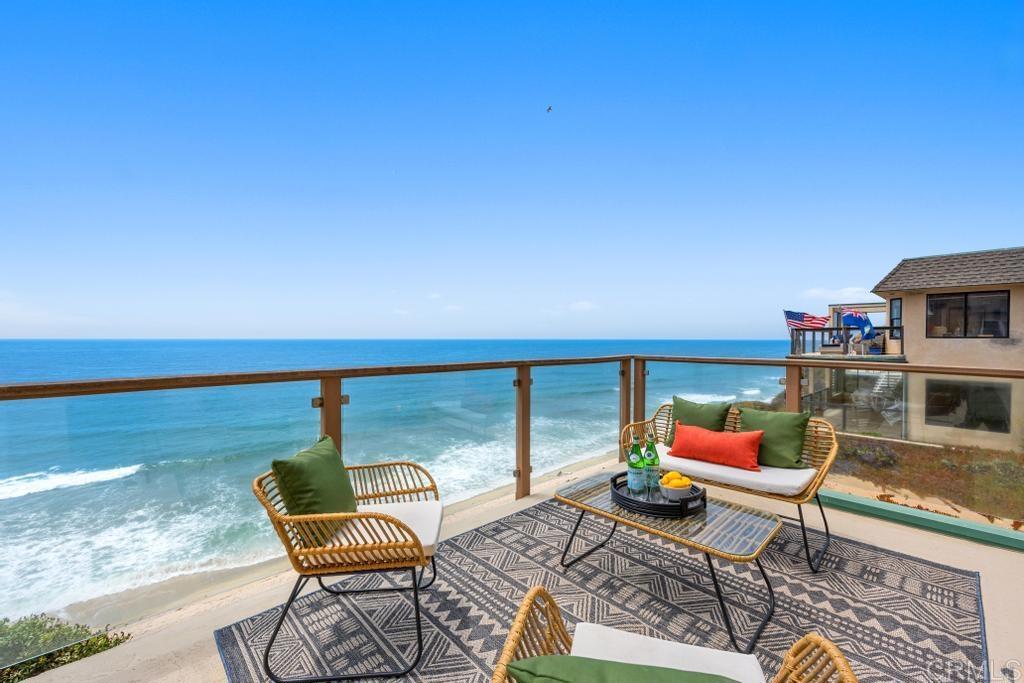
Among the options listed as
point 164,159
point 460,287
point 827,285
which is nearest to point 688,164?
point 164,159

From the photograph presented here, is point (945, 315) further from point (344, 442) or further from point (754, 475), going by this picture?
point (344, 442)

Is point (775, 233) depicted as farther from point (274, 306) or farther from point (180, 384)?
point (274, 306)

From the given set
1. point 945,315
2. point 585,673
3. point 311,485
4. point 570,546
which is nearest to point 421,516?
point 311,485

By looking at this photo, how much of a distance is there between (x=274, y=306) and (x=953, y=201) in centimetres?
2863

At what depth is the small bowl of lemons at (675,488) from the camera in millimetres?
2104

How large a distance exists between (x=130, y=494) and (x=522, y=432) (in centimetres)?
230

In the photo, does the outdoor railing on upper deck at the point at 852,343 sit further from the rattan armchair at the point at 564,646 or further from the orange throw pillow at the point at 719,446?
the rattan armchair at the point at 564,646

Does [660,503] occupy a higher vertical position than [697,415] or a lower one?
lower

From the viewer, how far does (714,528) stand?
196cm

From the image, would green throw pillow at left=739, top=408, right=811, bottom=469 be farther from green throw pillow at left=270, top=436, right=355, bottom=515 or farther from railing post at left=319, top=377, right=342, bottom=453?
railing post at left=319, top=377, right=342, bottom=453

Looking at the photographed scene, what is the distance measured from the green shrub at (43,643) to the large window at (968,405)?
4.73m

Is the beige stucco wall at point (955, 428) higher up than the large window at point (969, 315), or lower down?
lower down

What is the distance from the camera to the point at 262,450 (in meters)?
2.33

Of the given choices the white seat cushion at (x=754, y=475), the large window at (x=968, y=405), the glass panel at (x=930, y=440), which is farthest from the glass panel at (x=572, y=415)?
the large window at (x=968, y=405)
